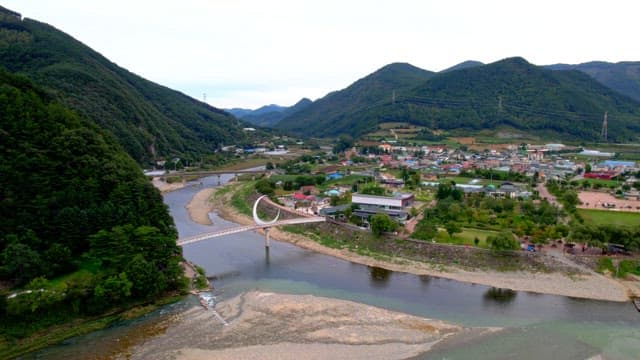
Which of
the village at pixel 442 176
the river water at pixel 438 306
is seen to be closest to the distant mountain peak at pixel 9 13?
the village at pixel 442 176

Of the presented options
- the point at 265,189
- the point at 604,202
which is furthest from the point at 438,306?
→ the point at 265,189

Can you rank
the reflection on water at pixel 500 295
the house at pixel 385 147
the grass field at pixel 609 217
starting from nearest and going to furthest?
the reflection on water at pixel 500 295
the grass field at pixel 609 217
the house at pixel 385 147

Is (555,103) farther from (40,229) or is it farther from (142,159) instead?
(40,229)

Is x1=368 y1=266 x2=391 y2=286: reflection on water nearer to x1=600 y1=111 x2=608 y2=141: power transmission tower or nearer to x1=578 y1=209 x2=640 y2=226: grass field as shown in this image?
x1=578 y1=209 x2=640 y2=226: grass field

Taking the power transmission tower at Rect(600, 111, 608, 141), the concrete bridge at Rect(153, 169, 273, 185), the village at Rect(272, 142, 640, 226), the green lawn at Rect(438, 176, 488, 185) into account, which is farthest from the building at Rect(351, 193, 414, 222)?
the power transmission tower at Rect(600, 111, 608, 141)

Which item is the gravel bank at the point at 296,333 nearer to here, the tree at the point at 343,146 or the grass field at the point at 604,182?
the grass field at the point at 604,182
